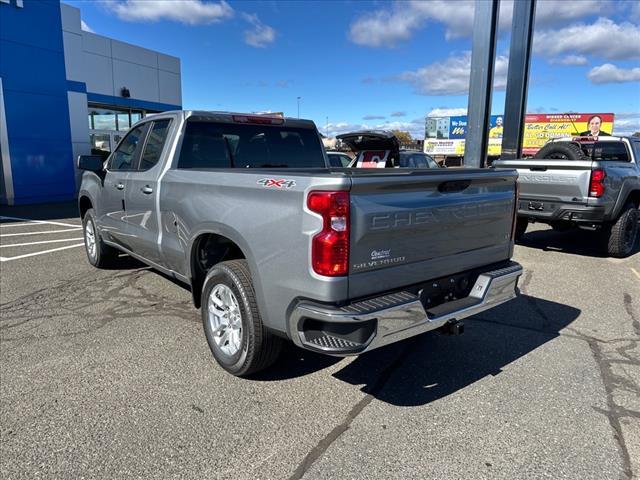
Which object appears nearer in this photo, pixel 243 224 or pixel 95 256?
pixel 243 224

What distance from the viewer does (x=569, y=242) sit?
9.15 metres

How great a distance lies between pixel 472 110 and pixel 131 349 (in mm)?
10572

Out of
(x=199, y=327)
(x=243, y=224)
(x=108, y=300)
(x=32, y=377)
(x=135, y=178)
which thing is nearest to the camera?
(x=243, y=224)

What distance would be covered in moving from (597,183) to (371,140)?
3.42 m

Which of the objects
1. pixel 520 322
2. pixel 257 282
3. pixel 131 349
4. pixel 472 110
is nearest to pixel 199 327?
pixel 131 349

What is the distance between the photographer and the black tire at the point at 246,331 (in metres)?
3.13

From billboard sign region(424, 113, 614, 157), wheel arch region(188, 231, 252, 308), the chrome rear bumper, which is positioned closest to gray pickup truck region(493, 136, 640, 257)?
the chrome rear bumper

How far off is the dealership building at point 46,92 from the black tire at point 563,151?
1435cm

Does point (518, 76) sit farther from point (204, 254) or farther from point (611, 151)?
point (204, 254)

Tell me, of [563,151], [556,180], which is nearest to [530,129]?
[563,151]

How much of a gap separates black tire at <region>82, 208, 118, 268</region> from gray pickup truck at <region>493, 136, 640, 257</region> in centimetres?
630

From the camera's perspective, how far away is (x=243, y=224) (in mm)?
3125

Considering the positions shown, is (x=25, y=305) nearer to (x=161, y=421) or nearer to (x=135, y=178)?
(x=135, y=178)

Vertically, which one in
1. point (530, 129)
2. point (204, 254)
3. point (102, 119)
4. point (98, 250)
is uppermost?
point (530, 129)
